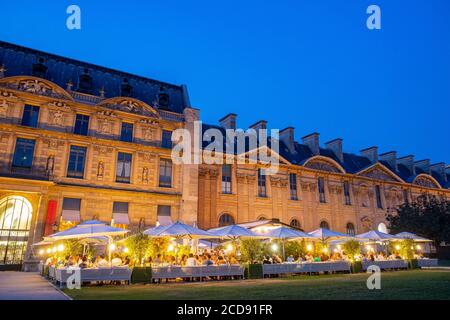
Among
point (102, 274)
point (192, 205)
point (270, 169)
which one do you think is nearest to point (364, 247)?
point (270, 169)

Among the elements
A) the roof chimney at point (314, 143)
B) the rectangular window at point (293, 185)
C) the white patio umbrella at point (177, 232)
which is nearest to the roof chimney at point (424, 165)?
the roof chimney at point (314, 143)

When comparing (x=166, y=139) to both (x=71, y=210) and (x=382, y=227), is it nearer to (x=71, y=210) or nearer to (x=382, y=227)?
(x=71, y=210)

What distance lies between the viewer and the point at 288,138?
3906 centimetres

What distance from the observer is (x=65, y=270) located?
43.8 feet

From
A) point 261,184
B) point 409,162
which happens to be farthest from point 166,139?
point 409,162

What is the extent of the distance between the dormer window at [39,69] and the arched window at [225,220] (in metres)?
19.0

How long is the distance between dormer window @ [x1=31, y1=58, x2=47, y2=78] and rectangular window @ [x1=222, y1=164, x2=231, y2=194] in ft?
56.0

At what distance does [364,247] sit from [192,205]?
67.4ft

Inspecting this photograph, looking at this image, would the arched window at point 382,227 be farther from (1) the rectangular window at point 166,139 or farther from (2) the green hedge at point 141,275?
(2) the green hedge at point 141,275

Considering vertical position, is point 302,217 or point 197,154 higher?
point 197,154

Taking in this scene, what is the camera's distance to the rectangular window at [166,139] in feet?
94.4

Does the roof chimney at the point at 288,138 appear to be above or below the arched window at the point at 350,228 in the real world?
above

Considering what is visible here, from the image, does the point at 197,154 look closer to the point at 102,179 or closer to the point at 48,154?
the point at 102,179
